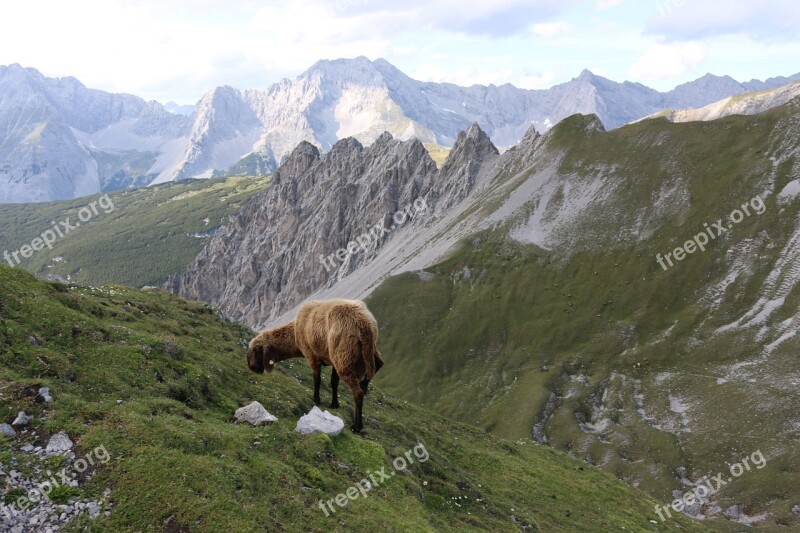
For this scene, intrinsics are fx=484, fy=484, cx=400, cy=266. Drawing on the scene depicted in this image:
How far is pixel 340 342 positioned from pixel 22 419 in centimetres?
1164

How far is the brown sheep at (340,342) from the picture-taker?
22.1m

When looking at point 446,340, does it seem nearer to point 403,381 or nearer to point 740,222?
point 403,381

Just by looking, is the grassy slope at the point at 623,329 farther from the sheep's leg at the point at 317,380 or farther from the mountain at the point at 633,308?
the sheep's leg at the point at 317,380

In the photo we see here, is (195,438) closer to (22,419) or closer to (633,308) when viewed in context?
(22,419)

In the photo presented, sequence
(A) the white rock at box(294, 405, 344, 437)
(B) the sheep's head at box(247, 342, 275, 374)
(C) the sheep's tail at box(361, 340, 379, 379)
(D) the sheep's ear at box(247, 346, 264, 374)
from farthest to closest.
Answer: (D) the sheep's ear at box(247, 346, 264, 374) → (B) the sheep's head at box(247, 342, 275, 374) → (C) the sheep's tail at box(361, 340, 379, 379) → (A) the white rock at box(294, 405, 344, 437)

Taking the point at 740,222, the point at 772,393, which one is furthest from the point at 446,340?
the point at 740,222

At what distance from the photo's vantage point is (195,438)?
17.7m

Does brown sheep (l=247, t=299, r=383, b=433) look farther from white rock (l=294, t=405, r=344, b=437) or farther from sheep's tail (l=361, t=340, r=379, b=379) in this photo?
white rock (l=294, t=405, r=344, b=437)

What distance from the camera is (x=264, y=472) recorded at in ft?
57.1

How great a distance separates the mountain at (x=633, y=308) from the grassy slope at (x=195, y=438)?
5541 cm

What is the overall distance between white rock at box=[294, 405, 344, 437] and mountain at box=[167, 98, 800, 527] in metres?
64.6

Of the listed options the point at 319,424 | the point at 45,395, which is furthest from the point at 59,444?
the point at 319,424

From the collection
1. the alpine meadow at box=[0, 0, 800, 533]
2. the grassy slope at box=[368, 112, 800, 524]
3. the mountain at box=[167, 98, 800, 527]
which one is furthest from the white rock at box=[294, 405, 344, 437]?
the grassy slope at box=[368, 112, 800, 524]

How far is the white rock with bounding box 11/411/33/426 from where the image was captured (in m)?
15.8
